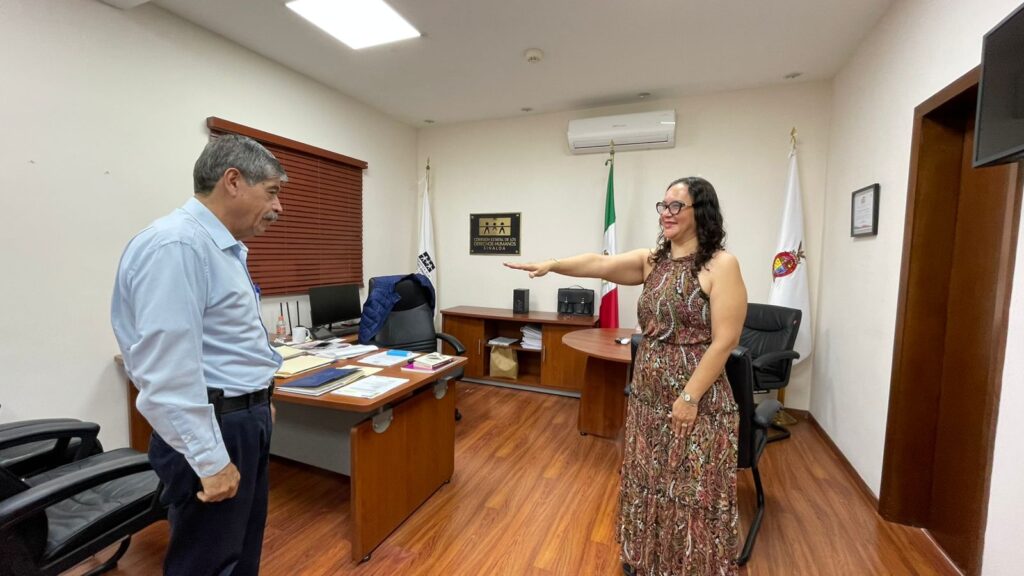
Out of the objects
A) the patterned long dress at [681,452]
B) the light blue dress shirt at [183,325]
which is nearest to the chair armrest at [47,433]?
the light blue dress shirt at [183,325]

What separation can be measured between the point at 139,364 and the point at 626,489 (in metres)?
1.57

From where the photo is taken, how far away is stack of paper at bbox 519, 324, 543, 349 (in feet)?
13.1

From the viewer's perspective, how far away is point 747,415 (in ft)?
5.57

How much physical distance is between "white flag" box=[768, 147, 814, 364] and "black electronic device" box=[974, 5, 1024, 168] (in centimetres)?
230

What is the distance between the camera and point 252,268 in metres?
3.00

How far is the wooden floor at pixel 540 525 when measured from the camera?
5.83ft

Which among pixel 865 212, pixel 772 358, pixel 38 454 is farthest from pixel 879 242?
pixel 38 454

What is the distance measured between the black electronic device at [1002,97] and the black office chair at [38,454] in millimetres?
3200

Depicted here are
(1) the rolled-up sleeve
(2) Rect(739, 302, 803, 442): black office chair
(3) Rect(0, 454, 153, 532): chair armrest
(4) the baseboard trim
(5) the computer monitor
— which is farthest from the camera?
(5) the computer monitor

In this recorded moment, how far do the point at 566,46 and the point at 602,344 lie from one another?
6.59 ft

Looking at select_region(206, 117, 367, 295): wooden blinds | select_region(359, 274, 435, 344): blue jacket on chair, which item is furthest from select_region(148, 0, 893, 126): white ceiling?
select_region(359, 274, 435, 344): blue jacket on chair

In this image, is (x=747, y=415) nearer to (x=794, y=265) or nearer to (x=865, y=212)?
(x=865, y=212)

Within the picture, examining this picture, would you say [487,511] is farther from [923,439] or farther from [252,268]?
[252,268]

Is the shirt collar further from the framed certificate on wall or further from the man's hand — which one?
the framed certificate on wall
